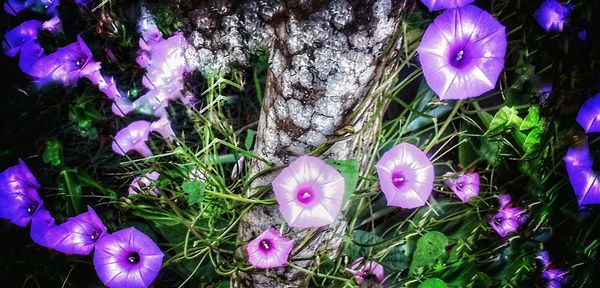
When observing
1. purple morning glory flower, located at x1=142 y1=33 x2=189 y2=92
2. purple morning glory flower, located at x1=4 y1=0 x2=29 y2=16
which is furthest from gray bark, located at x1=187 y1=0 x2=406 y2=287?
purple morning glory flower, located at x1=4 y1=0 x2=29 y2=16

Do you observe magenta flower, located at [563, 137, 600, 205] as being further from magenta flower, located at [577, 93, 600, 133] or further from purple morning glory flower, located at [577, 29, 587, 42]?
purple morning glory flower, located at [577, 29, 587, 42]

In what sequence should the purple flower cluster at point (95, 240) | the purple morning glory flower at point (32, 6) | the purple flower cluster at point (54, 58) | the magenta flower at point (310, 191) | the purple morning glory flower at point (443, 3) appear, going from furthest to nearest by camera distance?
the purple morning glory flower at point (32, 6) → the purple flower cluster at point (54, 58) → the purple flower cluster at point (95, 240) → the magenta flower at point (310, 191) → the purple morning glory flower at point (443, 3)

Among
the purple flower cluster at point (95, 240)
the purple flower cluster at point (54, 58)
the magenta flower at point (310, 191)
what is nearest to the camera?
the magenta flower at point (310, 191)

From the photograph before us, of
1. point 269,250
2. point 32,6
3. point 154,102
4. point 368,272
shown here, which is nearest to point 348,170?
point 269,250

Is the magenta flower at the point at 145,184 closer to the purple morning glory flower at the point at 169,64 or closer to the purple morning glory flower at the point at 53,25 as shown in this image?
the purple morning glory flower at the point at 169,64

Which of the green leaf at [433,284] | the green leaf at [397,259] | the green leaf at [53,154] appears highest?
the green leaf at [53,154]

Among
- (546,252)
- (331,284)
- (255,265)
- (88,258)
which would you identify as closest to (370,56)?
(255,265)

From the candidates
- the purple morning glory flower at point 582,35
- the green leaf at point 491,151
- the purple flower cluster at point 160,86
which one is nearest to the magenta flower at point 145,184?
the purple flower cluster at point 160,86
